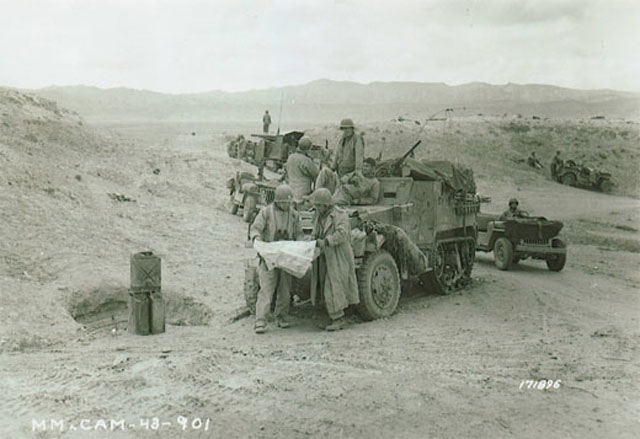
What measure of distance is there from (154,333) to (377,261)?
309cm

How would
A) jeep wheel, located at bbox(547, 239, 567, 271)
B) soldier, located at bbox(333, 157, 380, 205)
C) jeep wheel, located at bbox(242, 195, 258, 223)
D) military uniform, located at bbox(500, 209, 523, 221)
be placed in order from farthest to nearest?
1. jeep wheel, located at bbox(242, 195, 258, 223)
2. military uniform, located at bbox(500, 209, 523, 221)
3. jeep wheel, located at bbox(547, 239, 567, 271)
4. soldier, located at bbox(333, 157, 380, 205)

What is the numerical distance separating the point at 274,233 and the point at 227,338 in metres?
1.44

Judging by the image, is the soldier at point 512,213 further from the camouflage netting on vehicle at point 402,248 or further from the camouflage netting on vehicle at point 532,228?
the camouflage netting on vehicle at point 402,248

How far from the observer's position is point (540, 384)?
6.66 meters

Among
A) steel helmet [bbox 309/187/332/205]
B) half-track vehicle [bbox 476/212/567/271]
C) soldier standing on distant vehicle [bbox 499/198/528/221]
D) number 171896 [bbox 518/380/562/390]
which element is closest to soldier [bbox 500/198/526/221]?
soldier standing on distant vehicle [bbox 499/198/528/221]

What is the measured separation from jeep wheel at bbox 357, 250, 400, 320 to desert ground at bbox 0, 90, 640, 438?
0.24 m

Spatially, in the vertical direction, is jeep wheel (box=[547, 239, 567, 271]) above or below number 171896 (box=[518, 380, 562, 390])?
below

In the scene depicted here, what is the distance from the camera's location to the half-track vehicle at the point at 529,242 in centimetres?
1431

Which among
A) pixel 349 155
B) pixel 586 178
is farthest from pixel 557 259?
pixel 586 178

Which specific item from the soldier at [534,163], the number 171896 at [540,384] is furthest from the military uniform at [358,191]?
the soldier at [534,163]

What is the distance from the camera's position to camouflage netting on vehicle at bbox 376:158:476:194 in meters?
11.7

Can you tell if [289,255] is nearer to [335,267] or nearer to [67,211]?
[335,267]

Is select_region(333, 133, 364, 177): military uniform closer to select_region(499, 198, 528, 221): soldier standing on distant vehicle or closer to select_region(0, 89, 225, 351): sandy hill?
select_region(0, 89, 225, 351): sandy hill

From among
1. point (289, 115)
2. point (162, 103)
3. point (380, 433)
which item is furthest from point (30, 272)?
point (162, 103)
